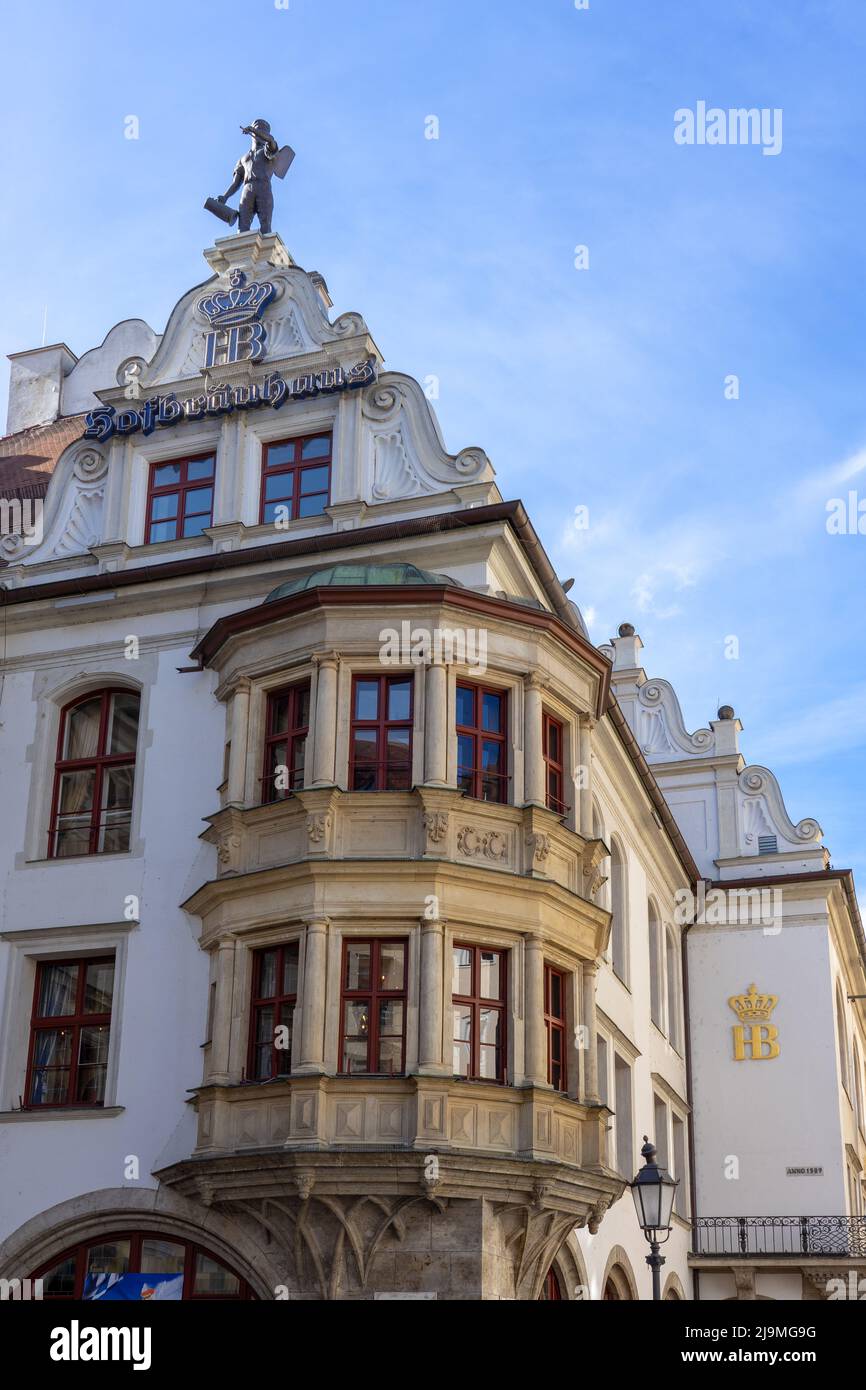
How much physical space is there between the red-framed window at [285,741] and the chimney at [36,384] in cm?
1440

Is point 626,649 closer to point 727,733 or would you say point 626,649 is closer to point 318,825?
point 727,733

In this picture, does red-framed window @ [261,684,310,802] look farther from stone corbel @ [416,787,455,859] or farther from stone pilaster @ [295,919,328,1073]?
stone pilaster @ [295,919,328,1073]

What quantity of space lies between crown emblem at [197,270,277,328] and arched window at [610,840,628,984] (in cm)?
1036

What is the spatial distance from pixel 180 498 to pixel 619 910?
10.1 metres

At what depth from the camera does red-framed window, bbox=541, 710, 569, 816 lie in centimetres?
2270

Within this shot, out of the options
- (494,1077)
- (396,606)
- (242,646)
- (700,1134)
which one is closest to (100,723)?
(242,646)

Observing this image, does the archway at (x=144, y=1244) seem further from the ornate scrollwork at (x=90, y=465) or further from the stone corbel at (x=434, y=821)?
the ornate scrollwork at (x=90, y=465)

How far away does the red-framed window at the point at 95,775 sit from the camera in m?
23.8

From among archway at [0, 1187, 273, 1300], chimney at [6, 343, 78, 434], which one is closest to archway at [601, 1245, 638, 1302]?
archway at [0, 1187, 273, 1300]

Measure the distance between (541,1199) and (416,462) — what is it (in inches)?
409

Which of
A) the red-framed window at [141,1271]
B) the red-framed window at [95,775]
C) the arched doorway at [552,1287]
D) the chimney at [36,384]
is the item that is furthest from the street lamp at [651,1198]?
the chimney at [36,384]

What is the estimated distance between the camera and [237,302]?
2644 centimetres

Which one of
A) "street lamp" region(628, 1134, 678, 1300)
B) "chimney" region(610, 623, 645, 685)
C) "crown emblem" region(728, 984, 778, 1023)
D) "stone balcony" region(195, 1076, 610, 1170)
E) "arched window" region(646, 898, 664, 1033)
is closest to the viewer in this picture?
"street lamp" region(628, 1134, 678, 1300)

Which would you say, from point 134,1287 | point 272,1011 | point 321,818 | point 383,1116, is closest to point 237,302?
point 321,818
